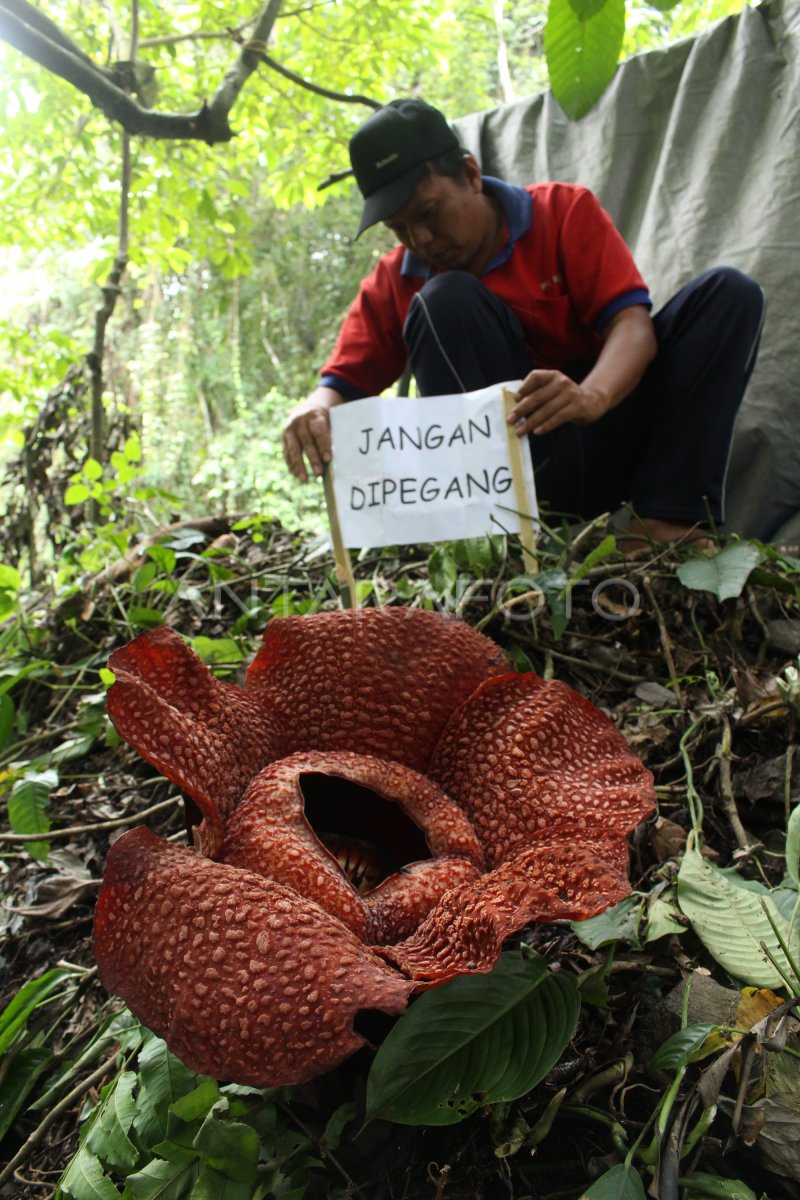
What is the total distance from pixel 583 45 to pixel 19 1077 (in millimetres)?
1328

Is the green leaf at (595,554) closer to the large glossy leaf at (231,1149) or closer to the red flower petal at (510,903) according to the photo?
the red flower petal at (510,903)

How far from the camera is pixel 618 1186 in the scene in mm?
704

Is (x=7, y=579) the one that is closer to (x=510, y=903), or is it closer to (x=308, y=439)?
(x=308, y=439)

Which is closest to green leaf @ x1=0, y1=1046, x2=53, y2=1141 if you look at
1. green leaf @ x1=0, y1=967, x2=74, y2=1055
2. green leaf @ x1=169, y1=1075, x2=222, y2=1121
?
green leaf @ x1=0, y1=967, x2=74, y2=1055

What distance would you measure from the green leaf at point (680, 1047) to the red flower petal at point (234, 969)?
0.34 meters

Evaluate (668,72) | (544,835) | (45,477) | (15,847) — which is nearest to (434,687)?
(544,835)

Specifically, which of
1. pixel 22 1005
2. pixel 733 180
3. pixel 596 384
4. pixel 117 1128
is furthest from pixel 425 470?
pixel 733 180

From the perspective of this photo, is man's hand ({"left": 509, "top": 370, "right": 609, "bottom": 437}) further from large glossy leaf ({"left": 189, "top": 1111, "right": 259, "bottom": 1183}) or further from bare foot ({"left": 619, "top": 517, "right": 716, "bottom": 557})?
large glossy leaf ({"left": 189, "top": 1111, "right": 259, "bottom": 1183})

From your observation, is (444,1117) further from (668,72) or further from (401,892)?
(668,72)

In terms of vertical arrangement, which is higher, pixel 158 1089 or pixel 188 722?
pixel 188 722

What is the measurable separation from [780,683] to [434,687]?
68 centimetres

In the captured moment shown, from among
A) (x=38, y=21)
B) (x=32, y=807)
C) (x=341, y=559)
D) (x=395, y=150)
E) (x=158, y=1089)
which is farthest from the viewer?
(x=38, y=21)

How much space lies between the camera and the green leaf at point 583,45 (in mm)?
720

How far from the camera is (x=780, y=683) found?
1.36 m
